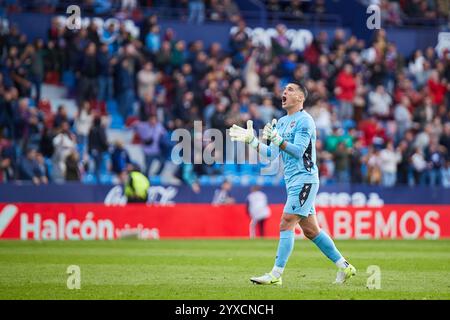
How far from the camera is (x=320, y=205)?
30094 mm

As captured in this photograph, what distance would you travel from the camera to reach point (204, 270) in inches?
639

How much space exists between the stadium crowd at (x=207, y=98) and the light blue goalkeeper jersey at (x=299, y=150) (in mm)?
14187

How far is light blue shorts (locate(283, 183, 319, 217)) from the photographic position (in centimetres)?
1367

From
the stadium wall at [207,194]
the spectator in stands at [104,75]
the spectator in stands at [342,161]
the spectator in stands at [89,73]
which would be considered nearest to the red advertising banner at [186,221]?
the stadium wall at [207,194]

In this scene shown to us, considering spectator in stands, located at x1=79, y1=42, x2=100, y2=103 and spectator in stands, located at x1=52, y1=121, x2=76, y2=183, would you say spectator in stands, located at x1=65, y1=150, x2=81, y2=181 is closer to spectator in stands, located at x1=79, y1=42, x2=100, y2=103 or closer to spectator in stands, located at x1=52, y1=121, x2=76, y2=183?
spectator in stands, located at x1=52, y1=121, x2=76, y2=183

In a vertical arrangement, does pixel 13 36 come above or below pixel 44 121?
above

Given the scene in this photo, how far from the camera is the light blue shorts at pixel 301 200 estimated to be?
13.7 metres

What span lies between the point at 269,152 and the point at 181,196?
15552mm

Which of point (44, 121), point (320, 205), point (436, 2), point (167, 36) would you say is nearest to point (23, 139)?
point (44, 121)

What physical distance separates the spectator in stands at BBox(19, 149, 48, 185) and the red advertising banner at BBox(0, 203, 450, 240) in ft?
4.83

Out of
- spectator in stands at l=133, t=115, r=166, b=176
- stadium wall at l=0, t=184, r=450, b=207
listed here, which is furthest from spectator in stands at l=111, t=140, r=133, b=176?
spectator in stands at l=133, t=115, r=166, b=176

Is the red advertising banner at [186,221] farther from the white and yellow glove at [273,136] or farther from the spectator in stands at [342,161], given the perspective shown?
the white and yellow glove at [273,136]
